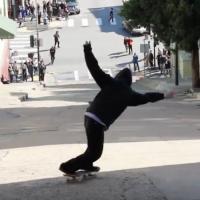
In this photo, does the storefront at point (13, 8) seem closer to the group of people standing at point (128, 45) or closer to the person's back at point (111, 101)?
the group of people standing at point (128, 45)

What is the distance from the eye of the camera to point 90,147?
8.43 m

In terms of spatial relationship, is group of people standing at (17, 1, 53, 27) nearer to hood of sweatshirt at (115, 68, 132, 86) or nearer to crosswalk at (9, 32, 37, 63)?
crosswalk at (9, 32, 37, 63)

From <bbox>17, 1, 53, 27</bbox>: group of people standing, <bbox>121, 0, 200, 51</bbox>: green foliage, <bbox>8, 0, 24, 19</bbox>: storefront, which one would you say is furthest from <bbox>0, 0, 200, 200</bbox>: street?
<bbox>17, 1, 53, 27</bbox>: group of people standing

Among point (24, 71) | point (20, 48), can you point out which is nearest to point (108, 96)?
point (24, 71)

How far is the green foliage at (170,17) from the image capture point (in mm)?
29234

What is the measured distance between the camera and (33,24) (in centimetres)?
7150

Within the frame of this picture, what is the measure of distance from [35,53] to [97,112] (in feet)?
169

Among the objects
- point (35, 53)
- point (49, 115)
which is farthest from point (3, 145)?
point (35, 53)

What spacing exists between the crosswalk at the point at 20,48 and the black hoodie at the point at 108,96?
47252mm

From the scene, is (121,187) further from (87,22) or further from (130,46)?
(87,22)

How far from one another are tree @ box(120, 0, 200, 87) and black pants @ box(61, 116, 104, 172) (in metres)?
21.2

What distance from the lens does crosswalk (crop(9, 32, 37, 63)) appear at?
56375mm

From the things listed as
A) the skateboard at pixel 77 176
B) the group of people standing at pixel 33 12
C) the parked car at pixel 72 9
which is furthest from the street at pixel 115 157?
the parked car at pixel 72 9

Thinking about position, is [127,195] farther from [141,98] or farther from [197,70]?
[197,70]
